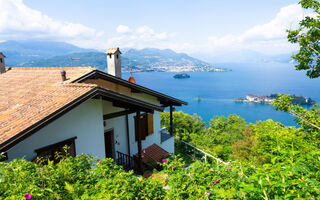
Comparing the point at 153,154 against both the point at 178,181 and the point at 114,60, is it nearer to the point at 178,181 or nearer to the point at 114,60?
the point at 114,60

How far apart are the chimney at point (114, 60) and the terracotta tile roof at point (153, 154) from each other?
5.01 meters

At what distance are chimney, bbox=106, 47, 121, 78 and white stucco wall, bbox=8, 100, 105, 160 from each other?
233 inches

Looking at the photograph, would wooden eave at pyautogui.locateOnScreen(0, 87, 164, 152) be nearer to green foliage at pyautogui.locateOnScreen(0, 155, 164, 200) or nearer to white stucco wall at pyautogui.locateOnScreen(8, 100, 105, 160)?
white stucco wall at pyautogui.locateOnScreen(8, 100, 105, 160)

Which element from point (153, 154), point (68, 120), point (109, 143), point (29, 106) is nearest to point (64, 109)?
point (68, 120)

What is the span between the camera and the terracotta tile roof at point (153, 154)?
9.84 metres

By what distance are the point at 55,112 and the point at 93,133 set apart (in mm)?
2021

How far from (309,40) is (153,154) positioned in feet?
27.5

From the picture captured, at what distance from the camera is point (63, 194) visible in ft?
9.39

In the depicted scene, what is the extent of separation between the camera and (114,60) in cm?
1192

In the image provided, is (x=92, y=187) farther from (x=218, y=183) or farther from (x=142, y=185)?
(x=218, y=183)

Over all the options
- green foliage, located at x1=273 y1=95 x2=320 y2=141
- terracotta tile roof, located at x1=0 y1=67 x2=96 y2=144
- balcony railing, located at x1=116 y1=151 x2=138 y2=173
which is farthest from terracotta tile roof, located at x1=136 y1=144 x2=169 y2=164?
green foliage, located at x1=273 y1=95 x2=320 y2=141

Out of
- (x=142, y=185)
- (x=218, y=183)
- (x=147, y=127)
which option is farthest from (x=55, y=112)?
(x=147, y=127)

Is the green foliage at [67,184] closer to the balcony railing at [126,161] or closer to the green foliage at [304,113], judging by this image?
the balcony railing at [126,161]

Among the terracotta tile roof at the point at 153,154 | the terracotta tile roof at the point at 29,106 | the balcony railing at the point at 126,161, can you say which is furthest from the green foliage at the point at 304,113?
the terracotta tile roof at the point at 29,106
